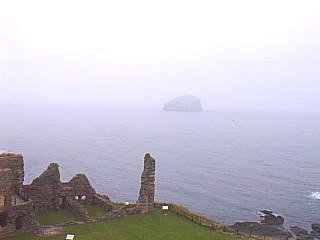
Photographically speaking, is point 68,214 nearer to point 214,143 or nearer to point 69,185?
point 69,185

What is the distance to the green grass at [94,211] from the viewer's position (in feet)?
146

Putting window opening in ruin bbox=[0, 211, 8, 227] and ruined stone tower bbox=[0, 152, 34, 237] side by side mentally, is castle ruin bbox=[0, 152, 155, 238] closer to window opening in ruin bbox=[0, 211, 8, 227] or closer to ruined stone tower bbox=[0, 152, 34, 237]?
ruined stone tower bbox=[0, 152, 34, 237]

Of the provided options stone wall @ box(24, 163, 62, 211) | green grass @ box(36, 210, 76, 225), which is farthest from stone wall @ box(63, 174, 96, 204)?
green grass @ box(36, 210, 76, 225)

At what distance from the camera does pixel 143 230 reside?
3903cm

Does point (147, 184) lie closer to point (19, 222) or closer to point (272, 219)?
point (19, 222)

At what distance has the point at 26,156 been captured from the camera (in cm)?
12250

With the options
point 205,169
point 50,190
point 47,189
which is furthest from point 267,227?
point 205,169

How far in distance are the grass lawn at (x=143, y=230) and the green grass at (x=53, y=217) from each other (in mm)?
2867

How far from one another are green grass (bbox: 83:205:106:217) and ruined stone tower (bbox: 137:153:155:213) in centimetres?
402

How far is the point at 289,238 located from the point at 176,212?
77.5ft

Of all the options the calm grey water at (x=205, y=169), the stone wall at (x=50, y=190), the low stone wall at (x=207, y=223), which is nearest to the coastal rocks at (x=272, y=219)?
the calm grey water at (x=205, y=169)

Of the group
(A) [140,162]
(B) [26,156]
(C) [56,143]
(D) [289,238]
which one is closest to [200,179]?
(A) [140,162]

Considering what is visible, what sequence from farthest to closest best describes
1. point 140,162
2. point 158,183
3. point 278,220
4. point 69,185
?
1. point 140,162
2. point 158,183
3. point 278,220
4. point 69,185

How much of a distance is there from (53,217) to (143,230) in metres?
9.67
